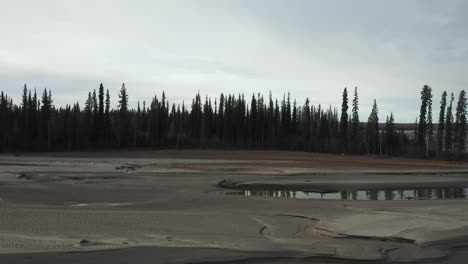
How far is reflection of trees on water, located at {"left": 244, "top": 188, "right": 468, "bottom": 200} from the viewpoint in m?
31.9

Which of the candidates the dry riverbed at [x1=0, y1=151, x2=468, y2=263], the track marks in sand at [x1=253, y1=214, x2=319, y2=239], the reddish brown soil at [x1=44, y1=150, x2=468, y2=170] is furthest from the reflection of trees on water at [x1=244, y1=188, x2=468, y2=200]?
the reddish brown soil at [x1=44, y1=150, x2=468, y2=170]

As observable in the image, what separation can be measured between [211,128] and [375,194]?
122m

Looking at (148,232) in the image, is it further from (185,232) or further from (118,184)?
(118,184)

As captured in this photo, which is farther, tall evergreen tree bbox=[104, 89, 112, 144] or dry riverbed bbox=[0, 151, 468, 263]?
tall evergreen tree bbox=[104, 89, 112, 144]

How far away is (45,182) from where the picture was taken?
3531 cm

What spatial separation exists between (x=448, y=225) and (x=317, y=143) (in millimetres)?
128650

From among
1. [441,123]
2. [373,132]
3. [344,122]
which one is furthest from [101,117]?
[441,123]

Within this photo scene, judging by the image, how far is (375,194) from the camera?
34344mm

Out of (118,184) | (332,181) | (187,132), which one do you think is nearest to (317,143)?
(187,132)

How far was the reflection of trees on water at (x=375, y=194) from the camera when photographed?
3188cm

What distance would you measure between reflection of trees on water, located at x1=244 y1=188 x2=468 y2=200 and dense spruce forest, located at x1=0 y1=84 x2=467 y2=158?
8831 centimetres

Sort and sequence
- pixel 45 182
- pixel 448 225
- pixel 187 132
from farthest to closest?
1. pixel 187 132
2. pixel 45 182
3. pixel 448 225

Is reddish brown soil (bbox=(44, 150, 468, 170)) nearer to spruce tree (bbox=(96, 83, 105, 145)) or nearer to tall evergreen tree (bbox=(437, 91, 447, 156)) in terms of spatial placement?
spruce tree (bbox=(96, 83, 105, 145))

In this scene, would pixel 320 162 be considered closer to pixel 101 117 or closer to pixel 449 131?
pixel 449 131
